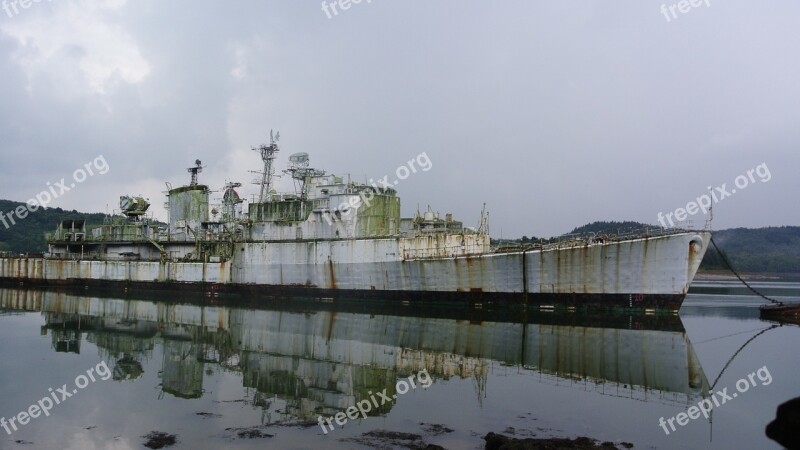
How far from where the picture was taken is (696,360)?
18.2 metres

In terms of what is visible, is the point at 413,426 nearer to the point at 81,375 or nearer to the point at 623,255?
the point at 81,375

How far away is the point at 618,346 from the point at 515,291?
1072cm

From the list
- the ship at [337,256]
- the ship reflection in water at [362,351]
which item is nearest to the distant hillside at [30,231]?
the ship at [337,256]

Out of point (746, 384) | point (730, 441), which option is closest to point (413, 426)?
point (730, 441)
